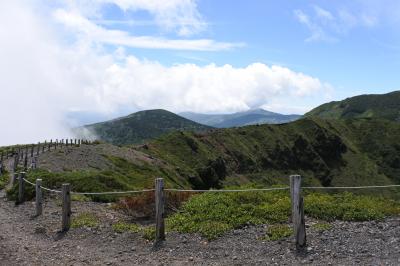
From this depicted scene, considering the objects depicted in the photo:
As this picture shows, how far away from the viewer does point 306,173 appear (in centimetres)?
18750

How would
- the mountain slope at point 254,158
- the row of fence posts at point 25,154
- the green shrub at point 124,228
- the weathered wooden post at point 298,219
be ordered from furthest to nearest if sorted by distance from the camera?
the mountain slope at point 254,158
the row of fence posts at point 25,154
the green shrub at point 124,228
the weathered wooden post at point 298,219

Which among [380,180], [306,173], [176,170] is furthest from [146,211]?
[380,180]

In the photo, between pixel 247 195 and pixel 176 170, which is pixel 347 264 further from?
pixel 176 170

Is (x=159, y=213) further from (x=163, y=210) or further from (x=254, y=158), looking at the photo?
(x=254, y=158)

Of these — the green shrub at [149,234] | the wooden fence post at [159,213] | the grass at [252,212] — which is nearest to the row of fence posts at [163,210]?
the wooden fence post at [159,213]

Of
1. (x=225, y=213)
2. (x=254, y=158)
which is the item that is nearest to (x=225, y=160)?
Answer: (x=254, y=158)

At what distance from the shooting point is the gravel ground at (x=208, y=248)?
13086 millimetres

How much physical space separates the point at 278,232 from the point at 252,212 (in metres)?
2.64

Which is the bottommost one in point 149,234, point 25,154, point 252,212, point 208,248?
point 208,248

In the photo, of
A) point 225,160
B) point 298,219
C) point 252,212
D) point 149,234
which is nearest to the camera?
point 298,219

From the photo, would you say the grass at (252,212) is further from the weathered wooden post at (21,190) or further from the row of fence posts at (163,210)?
the weathered wooden post at (21,190)

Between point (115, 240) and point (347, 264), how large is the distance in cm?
885

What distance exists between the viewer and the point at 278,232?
1504 cm

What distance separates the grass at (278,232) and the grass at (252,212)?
1238 millimetres
